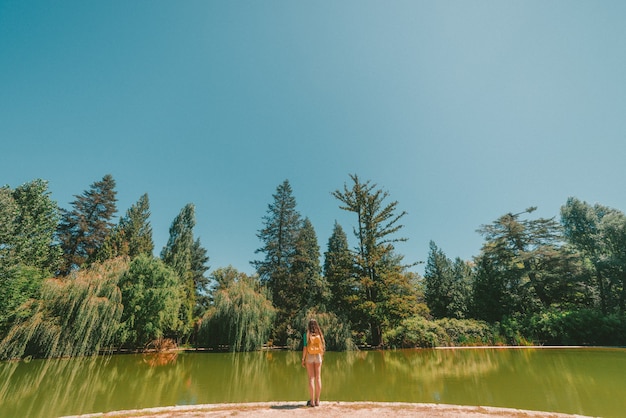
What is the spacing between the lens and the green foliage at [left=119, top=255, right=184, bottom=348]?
15.6m

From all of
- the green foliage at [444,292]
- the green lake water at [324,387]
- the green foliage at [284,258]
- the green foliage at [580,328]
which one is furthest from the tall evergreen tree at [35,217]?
the green foliage at [444,292]

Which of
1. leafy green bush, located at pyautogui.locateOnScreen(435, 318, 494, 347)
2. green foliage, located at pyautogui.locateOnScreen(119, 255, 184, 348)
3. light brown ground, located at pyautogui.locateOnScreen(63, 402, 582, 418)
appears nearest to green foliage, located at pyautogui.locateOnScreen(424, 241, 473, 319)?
leafy green bush, located at pyautogui.locateOnScreen(435, 318, 494, 347)

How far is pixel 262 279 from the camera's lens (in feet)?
93.0

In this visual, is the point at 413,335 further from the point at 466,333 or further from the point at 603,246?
the point at 603,246

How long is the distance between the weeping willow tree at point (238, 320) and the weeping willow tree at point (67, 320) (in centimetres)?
544

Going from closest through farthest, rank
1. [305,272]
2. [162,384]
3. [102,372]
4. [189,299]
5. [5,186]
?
1. [162,384]
2. [102,372]
3. [5,186]
4. [189,299]
5. [305,272]

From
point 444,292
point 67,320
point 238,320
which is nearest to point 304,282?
point 238,320

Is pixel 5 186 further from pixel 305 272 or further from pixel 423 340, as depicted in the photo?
pixel 423 340

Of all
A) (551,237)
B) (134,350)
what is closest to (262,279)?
(134,350)

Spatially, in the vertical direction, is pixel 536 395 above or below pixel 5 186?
below

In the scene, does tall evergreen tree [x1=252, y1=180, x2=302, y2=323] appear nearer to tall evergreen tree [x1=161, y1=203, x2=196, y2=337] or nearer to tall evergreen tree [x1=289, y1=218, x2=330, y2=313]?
tall evergreen tree [x1=289, y1=218, x2=330, y2=313]

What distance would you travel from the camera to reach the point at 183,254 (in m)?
24.2

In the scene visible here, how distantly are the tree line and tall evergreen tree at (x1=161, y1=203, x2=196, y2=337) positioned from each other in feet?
0.36

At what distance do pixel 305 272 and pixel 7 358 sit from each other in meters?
19.2
